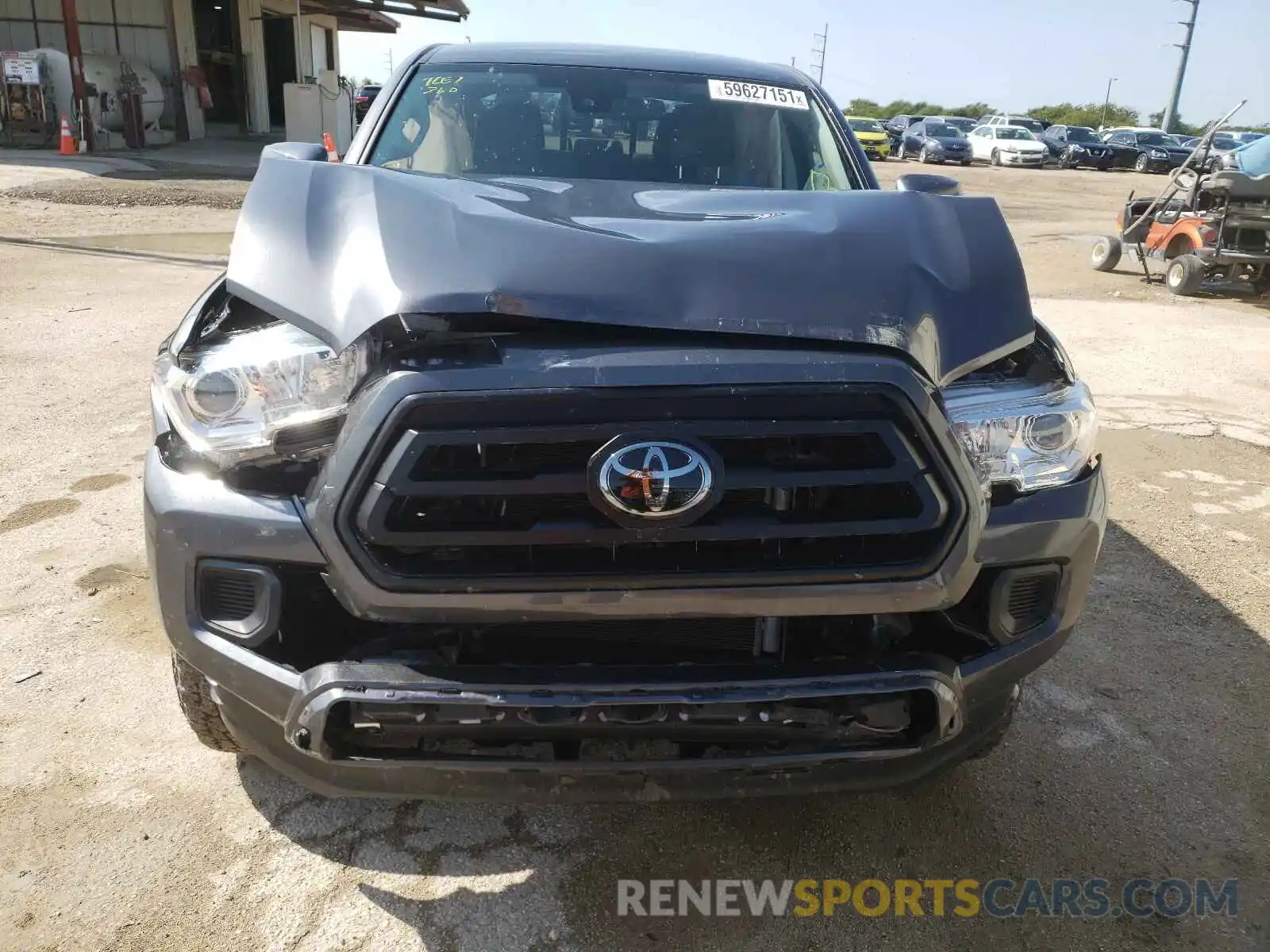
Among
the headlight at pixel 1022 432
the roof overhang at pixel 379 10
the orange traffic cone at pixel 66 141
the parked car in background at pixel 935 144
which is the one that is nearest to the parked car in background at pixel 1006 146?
the parked car in background at pixel 935 144

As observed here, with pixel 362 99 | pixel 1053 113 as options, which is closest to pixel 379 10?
pixel 362 99

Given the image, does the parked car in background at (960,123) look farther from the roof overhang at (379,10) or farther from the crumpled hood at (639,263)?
the crumpled hood at (639,263)

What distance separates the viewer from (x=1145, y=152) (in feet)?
106

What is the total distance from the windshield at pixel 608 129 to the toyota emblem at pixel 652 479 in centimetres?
153

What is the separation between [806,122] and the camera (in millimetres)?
3414

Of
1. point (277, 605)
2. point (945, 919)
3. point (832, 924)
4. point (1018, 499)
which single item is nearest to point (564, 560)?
point (277, 605)

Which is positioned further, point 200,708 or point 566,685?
point 200,708

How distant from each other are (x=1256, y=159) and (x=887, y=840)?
10.3m

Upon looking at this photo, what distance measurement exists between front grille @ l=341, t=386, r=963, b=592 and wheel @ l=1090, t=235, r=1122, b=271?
36.8 ft

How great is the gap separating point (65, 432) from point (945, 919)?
4562mm

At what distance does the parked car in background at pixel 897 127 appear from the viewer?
36778 mm

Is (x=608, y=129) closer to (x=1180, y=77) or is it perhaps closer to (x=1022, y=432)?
(x=1022, y=432)

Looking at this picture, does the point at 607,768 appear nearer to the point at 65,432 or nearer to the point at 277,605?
the point at 277,605

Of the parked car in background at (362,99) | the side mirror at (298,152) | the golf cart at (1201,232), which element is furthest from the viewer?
the parked car in background at (362,99)
